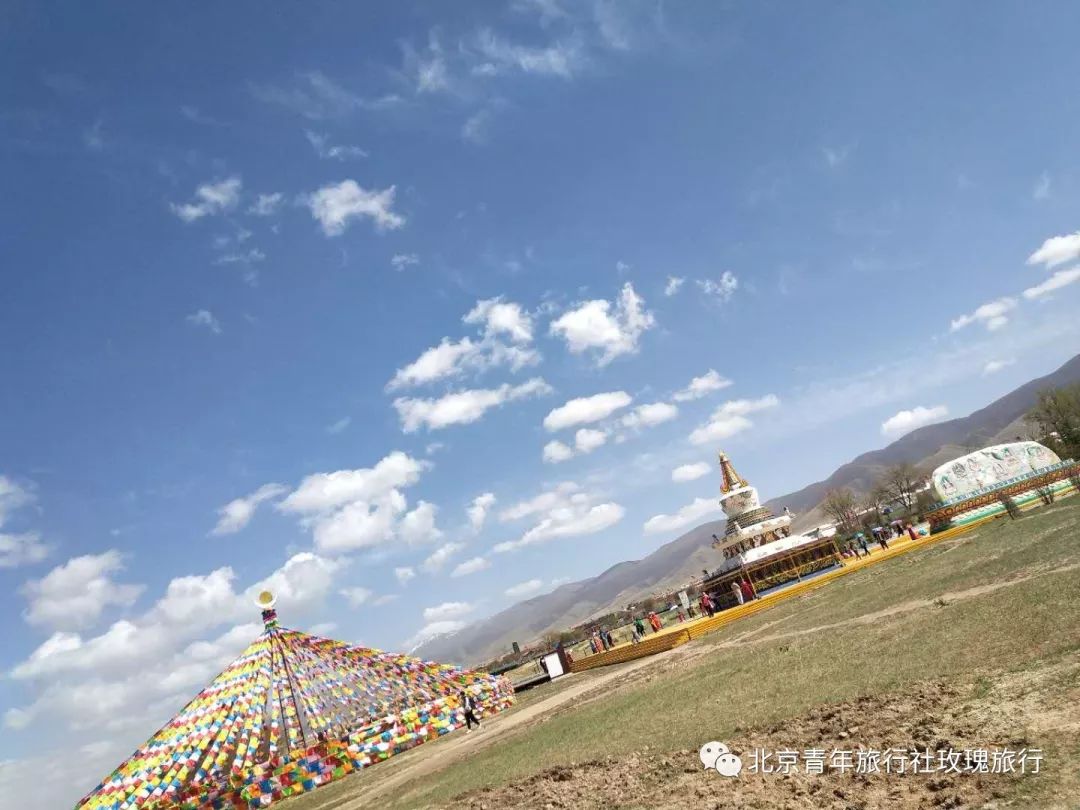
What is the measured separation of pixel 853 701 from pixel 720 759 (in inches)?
94.1

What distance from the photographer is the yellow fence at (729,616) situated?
31938 millimetres

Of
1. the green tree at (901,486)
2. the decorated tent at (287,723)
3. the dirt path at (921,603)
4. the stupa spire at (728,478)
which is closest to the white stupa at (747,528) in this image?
the stupa spire at (728,478)

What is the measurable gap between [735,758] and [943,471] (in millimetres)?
51804

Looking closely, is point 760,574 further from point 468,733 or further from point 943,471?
point 468,733

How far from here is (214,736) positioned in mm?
26016

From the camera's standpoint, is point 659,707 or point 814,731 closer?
point 814,731

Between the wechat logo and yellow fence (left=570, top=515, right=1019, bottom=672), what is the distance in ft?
72.1

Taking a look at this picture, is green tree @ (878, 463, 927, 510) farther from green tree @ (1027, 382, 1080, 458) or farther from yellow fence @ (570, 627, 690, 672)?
yellow fence @ (570, 627, 690, 672)

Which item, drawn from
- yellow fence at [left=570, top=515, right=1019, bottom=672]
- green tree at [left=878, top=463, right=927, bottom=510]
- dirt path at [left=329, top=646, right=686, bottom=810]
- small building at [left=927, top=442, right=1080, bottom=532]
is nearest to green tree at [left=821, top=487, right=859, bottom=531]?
green tree at [left=878, top=463, right=927, bottom=510]

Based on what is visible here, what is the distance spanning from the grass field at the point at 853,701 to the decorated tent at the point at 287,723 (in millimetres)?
3600

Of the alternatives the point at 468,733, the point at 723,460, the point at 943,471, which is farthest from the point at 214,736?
the point at 943,471

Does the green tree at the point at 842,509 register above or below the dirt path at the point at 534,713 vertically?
below

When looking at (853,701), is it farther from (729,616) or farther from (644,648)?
(729,616)

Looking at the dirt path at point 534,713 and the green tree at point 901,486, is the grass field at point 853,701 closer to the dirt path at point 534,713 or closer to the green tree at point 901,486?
Result: the dirt path at point 534,713
